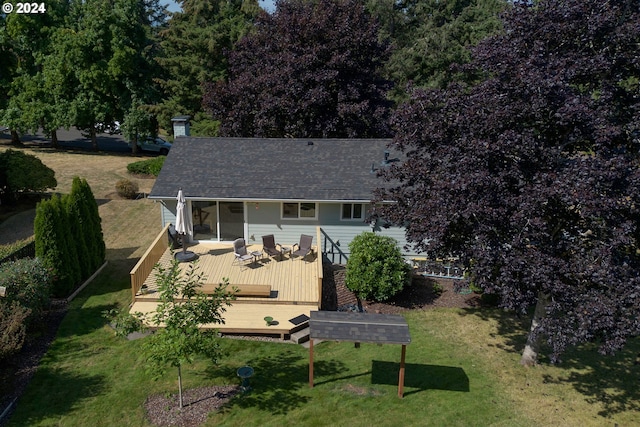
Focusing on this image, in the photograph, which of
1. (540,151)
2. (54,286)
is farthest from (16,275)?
(540,151)

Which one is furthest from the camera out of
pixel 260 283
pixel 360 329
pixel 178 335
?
pixel 260 283

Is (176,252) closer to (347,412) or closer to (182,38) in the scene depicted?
(347,412)

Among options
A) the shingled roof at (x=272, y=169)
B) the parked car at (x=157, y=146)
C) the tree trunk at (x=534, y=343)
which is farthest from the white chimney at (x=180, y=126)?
the parked car at (x=157, y=146)

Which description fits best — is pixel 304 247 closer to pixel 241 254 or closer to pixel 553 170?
pixel 241 254

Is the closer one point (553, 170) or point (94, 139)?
point (553, 170)

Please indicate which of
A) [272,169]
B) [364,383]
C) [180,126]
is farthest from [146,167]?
[364,383]

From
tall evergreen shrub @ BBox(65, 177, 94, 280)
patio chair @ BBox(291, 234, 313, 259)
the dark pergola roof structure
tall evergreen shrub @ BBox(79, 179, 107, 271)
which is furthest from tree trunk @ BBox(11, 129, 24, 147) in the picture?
the dark pergola roof structure

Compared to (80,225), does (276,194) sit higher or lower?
higher
